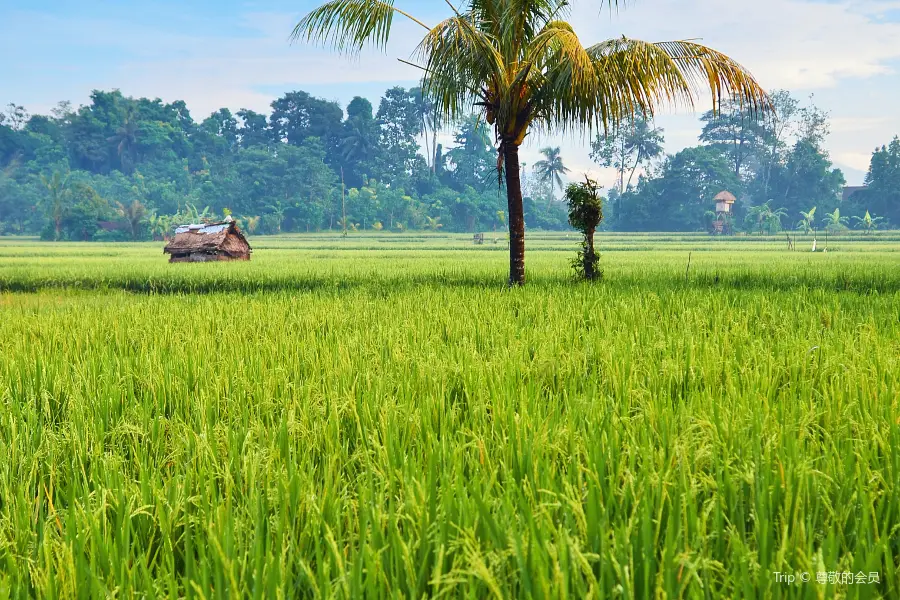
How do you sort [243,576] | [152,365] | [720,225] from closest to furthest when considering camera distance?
1. [243,576]
2. [152,365]
3. [720,225]

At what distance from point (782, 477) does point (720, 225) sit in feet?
190

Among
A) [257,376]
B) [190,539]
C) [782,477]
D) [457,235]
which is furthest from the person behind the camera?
[457,235]

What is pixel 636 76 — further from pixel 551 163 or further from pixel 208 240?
pixel 551 163

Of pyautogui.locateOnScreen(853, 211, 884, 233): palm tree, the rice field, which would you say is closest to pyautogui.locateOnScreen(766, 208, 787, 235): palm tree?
pyautogui.locateOnScreen(853, 211, 884, 233): palm tree

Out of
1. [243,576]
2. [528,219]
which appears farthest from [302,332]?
[528,219]

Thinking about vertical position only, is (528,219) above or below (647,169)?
below

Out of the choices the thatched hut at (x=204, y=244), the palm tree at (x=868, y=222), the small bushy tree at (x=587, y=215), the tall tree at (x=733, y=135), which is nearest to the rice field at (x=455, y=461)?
the small bushy tree at (x=587, y=215)

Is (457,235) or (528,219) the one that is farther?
(528,219)

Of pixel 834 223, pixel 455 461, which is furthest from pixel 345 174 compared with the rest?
pixel 455 461

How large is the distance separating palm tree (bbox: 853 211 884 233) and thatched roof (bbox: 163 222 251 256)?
45245 mm

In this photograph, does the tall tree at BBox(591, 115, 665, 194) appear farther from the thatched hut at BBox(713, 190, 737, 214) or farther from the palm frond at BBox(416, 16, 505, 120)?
the palm frond at BBox(416, 16, 505, 120)

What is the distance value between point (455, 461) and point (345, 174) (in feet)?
223

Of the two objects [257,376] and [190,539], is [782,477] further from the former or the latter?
[257,376]

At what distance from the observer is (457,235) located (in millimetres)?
60156
